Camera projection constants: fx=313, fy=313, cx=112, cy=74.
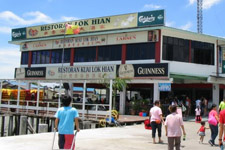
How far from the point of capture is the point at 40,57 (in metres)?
31.9

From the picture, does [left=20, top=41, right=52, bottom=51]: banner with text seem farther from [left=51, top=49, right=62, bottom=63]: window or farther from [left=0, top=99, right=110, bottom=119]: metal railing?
[left=0, top=99, right=110, bottom=119]: metal railing

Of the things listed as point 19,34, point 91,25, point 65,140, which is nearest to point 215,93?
point 91,25

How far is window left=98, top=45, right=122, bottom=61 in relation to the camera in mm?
26484

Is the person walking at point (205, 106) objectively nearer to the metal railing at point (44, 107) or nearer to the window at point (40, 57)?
the metal railing at point (44, 107)

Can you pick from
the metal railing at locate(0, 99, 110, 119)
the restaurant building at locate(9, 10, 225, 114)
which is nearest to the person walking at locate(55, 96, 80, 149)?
the metal railing at locate(0, 99, 110, 119)

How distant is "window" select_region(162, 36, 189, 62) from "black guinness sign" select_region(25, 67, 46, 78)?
40.7 ft

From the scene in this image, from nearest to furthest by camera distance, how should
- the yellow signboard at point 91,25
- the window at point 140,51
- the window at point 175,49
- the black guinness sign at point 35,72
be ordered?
the window at point 175,49, the window at point 140,51, the yellow signboard at point 91,25, the black guinness sign at point 35,72

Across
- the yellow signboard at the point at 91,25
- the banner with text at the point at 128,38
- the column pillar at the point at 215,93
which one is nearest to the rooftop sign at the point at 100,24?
the yellow signboard at the point at 91,25

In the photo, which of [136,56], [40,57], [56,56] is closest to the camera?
[136,56]

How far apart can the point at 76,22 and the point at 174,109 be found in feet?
71.4

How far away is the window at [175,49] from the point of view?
24516 mm

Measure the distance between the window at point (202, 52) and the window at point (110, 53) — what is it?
6155mm

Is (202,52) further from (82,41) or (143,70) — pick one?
(82,41)

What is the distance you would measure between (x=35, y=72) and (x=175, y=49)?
46.7 feet
